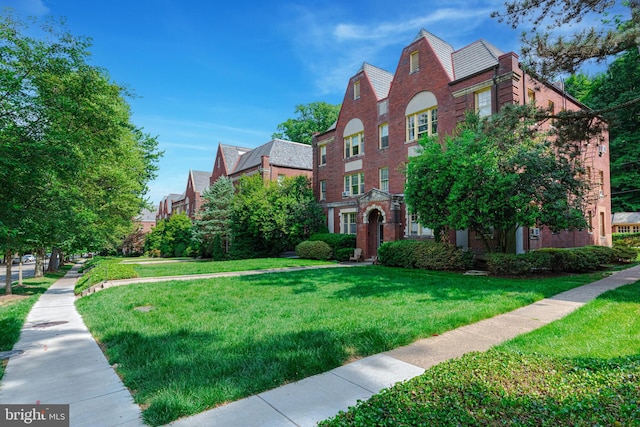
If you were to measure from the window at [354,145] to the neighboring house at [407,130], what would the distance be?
7 cm

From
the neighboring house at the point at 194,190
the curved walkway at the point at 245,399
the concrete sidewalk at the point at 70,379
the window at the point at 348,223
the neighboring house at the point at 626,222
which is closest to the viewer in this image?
the curved walkway at the point at 245,399

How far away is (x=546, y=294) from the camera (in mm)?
9117

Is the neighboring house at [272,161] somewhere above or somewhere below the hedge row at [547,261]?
above

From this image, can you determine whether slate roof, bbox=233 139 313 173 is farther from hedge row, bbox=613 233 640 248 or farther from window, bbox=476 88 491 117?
hedge row, bbox=613 233 640 248

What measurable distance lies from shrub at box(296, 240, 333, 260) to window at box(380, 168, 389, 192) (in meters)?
5.35

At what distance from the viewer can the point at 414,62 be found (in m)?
20.8

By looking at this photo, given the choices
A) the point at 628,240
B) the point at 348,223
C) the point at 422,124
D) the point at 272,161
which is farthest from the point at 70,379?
the point at 628,240

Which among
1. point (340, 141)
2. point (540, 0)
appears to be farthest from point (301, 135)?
point (540, 0)

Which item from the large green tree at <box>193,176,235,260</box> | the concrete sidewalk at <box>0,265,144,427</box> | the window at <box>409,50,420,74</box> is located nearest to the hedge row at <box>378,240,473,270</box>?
the window at <box>409,50,420,74</box>

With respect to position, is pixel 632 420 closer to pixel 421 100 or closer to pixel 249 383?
pixel 249 383

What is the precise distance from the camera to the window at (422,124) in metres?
19.6

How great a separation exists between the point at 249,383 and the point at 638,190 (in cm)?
4310

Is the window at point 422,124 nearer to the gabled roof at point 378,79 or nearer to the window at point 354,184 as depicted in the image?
the gabled roof at point 378,79

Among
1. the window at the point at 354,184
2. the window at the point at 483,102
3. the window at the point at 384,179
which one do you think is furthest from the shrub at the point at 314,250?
the window at the point at 483,102
